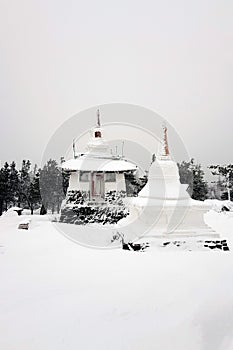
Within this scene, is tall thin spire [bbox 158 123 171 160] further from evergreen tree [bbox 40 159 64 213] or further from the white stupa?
evergreen tree [bbox 40 159 64 213]

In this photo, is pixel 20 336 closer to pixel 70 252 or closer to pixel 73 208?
pixel 70 252

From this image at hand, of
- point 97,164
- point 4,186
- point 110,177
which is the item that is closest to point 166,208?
point 97,164

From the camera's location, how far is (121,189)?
18.3m

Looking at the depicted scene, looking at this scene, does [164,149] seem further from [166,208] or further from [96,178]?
[96,178]

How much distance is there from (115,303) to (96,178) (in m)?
14.1

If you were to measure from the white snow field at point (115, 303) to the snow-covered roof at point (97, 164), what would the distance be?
10807 millimetres

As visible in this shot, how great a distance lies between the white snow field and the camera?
3.23 metres

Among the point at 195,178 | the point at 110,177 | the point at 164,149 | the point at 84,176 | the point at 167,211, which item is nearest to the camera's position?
the point at 167,211

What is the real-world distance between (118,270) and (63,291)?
1479 millimetres

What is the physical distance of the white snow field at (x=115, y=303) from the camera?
323 cm

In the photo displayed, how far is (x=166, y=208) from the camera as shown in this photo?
32.3ft

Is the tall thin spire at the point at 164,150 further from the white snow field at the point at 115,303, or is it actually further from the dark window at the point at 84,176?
the dark window at the point at 84,176

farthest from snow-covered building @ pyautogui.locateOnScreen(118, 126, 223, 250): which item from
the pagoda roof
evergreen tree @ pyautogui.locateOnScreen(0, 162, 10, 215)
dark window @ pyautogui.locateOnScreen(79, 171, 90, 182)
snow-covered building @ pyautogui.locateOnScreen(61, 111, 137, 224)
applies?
evergreen tree @ pyautogui.locateOnScreen(0, 162, 10, 215)

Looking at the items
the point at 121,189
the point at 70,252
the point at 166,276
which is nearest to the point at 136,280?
the point at 166,276
